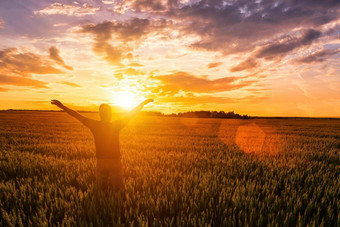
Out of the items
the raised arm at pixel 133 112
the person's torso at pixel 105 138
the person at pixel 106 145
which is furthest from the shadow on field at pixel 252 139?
the person's torso at pixel 105 138

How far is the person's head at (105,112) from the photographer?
12.9 ft

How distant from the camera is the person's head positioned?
394 cm

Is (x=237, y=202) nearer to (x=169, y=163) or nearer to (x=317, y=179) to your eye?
(x=317, y=179)

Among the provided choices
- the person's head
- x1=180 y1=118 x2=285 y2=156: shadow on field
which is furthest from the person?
x1=180 y1=118 x2=285 y2=156: shadow on field

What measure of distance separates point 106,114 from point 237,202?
2.58 metres

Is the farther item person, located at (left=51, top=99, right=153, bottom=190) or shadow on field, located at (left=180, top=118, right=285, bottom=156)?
shadow on field, located at (left=180, top=118, right=285, bottom=156)

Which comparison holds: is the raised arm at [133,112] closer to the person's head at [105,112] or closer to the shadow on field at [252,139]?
the person's head at [105,112]

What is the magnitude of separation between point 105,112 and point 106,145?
583 mm

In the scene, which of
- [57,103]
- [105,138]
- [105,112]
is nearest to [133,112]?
[105,112]

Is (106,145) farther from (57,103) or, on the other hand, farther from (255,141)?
(255,141)

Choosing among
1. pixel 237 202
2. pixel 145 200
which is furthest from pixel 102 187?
pixel 237 202

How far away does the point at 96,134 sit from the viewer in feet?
12.8

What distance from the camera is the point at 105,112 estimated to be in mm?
3955

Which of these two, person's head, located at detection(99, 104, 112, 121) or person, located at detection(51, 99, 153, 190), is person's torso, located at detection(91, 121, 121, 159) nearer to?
person, located at detection(51, 99, 153, 190)
